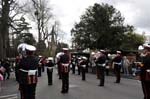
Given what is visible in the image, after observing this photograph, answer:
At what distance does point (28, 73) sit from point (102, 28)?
4324 cm

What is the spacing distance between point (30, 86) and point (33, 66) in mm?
580

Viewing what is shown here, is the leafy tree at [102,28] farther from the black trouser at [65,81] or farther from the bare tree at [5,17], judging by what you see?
the black trouser at [65,81]

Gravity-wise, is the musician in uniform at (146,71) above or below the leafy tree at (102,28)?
below

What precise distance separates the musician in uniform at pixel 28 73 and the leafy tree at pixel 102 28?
1692 inches

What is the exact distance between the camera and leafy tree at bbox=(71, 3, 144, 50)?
180 ft

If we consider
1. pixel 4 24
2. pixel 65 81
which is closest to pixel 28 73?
pixel 65 81

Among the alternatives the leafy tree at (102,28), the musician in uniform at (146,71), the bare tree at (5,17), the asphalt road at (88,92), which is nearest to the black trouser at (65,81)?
the asphalt road at (88,92)

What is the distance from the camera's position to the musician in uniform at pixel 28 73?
11625 mm

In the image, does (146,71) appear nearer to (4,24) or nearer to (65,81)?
(65,81)

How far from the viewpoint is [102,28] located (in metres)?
54.5

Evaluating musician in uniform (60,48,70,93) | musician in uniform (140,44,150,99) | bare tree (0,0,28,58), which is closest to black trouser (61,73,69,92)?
musician in uniform (60,48,70,93)

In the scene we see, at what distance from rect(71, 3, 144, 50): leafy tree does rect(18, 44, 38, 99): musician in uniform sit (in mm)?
42978

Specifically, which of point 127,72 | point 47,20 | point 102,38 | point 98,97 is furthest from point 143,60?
point 47,20

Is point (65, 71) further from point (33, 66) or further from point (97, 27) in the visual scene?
point (97, 27)
